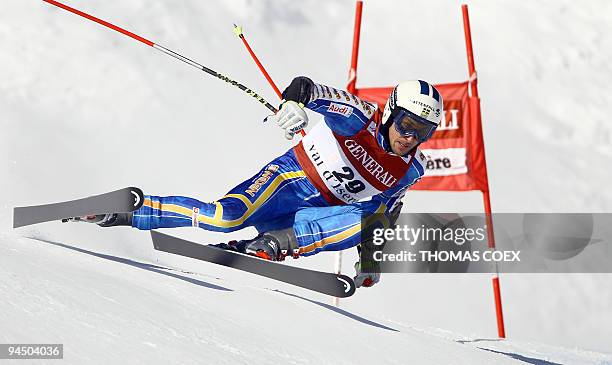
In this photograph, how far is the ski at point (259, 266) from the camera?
4.53 meters

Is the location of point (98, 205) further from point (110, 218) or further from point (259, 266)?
point (259, 266)

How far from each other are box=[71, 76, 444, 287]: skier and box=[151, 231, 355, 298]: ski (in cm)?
10

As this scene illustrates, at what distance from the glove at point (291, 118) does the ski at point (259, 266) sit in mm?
964

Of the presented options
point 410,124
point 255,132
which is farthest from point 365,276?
point 255,132

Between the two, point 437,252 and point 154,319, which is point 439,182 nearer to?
point 437,252

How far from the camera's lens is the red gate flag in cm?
729

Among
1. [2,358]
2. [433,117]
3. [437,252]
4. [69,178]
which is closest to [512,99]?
[437,252]

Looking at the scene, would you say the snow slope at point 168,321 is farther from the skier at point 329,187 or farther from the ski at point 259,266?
the skier at point 329,187

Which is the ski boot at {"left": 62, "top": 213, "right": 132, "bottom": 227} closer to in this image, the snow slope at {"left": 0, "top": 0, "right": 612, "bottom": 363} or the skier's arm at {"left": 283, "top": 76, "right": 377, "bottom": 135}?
the snow slope at {"left": 0, "top": 0, "right": 612, "bottom": 363}

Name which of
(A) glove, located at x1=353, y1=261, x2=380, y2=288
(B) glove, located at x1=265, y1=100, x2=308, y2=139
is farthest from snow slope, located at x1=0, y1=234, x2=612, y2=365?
(B) glove, located at x1=265, y1=100, x2=308, y2=139

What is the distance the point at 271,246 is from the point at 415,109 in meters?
1.10

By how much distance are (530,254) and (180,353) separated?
7.36 metres

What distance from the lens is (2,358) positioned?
2.12 m

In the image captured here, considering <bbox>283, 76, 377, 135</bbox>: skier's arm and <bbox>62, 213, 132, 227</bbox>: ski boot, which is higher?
<bbox>283, 76, 377, 135</bbox>: skier's arm
